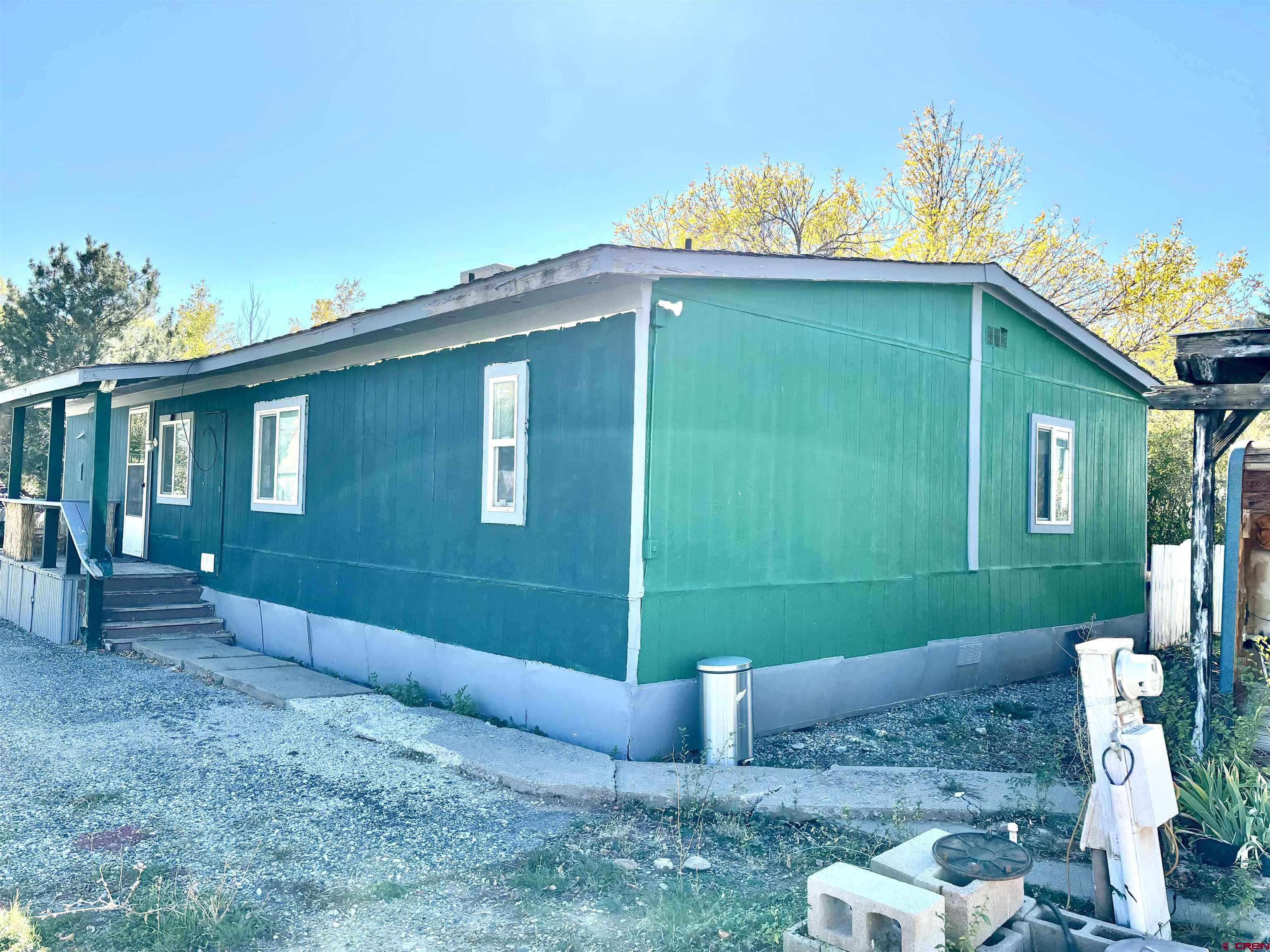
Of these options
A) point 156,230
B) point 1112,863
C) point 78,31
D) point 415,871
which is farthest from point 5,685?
point 156,230

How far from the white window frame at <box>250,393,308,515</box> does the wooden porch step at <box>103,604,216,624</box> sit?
156 centimetres

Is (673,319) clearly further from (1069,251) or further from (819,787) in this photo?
(1069,251)

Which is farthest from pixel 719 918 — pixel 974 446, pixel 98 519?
pixel 98 519

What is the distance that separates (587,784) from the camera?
16.6ft

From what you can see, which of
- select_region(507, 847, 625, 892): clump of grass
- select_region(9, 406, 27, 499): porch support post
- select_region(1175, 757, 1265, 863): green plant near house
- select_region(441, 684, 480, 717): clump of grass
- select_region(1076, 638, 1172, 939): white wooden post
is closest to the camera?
select_region(1076, 638, 1172, 939): white wooden post

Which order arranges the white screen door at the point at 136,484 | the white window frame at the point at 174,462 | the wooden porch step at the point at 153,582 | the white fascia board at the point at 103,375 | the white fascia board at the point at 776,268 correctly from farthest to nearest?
the white screen door at the point at 136,484 → the white window frame at the point at 174,462 → the wooden porch step at the point at 153,582 → the white fascia board at the point at 103,375 → the white fascia board at the point at 776,268

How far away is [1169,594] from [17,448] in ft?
48.6

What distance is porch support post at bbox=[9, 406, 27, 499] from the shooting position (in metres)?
11.1

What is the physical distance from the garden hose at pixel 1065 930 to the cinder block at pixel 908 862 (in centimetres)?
41

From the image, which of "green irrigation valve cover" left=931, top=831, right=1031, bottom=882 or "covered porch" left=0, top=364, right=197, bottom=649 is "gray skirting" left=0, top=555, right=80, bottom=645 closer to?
"covered porch" left=0, top=364, right=197, bottom=649

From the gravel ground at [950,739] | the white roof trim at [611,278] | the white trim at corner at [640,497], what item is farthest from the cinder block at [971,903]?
the white roof trim at [611,278]

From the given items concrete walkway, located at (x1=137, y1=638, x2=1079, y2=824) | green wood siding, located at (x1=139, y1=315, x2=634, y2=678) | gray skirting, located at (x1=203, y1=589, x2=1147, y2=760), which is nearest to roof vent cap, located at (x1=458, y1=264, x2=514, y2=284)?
green wood siding, located at (x1=139, y1=315, x2=634, y2=678)

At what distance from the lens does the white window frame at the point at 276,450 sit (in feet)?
30.1

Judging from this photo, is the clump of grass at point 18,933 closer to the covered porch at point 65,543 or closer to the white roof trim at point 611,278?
the white roof trim at point 611,278
